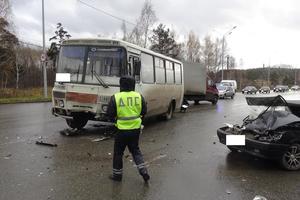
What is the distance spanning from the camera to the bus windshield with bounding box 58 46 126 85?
1091cm

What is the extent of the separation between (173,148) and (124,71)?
2.72 meters

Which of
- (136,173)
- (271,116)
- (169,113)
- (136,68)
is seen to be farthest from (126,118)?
(169,113)

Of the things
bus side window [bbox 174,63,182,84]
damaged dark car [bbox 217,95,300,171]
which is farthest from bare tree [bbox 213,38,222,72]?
damaged dark car [bbox 217,95,300,171]

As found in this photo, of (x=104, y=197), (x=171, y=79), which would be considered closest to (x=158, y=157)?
(x=104, y=197)

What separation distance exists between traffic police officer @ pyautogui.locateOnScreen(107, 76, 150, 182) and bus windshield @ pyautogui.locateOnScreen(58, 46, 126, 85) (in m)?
4.44

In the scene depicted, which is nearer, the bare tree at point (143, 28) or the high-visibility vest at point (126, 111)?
the high-visibility vest at point (126, 111)

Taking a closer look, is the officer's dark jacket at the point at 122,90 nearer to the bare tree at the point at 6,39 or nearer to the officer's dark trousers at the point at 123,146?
the officer's dark trousers at the point at 123,146

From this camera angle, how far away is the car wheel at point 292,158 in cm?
754

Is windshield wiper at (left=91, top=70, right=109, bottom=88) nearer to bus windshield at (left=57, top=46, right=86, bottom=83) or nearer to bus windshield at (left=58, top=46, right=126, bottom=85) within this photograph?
bus windshield at (left=58, top=46, right=126, bottom=85)

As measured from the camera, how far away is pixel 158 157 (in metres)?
8.52

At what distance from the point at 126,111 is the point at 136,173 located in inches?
51.3

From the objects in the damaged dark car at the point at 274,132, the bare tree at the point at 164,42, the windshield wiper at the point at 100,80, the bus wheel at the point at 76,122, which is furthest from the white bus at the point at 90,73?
the bare tree at the point at 164,42

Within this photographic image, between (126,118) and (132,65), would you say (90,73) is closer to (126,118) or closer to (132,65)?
(132,65)

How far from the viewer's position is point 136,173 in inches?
275
